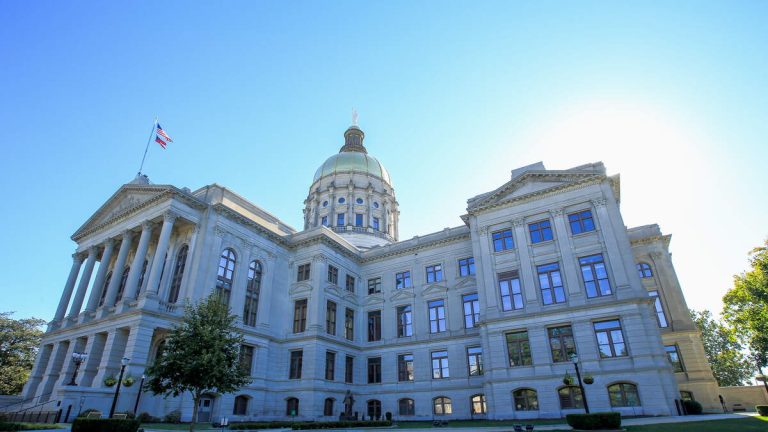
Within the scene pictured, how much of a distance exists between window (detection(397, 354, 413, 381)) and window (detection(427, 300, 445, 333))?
11.3 feet

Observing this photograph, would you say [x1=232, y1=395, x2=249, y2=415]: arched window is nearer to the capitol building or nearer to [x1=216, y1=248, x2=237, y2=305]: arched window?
the capitol building

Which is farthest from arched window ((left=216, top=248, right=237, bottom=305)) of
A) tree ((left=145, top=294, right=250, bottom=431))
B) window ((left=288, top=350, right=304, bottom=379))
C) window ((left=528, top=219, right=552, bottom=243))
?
window ((left=528, top=219, right=552, bottom=243))

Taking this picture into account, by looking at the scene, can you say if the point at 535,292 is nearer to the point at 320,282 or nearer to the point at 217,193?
the point at 320,282

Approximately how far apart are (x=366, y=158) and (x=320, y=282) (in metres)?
36.1

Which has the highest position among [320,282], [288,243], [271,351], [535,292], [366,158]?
[366,158]

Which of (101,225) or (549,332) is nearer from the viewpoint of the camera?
(549,332)

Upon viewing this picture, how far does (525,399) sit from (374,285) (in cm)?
2053

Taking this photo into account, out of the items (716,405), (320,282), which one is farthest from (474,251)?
(716,405)

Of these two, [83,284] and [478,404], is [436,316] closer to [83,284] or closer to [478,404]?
[478,404]

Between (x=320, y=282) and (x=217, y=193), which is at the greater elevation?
(x=217, y=193)

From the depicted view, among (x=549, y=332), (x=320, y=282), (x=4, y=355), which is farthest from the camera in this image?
(x=4, y=355)

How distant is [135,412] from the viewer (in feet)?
90.5

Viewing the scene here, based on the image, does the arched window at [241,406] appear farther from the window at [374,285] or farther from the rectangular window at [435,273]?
the rectangular window at [435,273]

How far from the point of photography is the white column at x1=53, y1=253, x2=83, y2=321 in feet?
132
